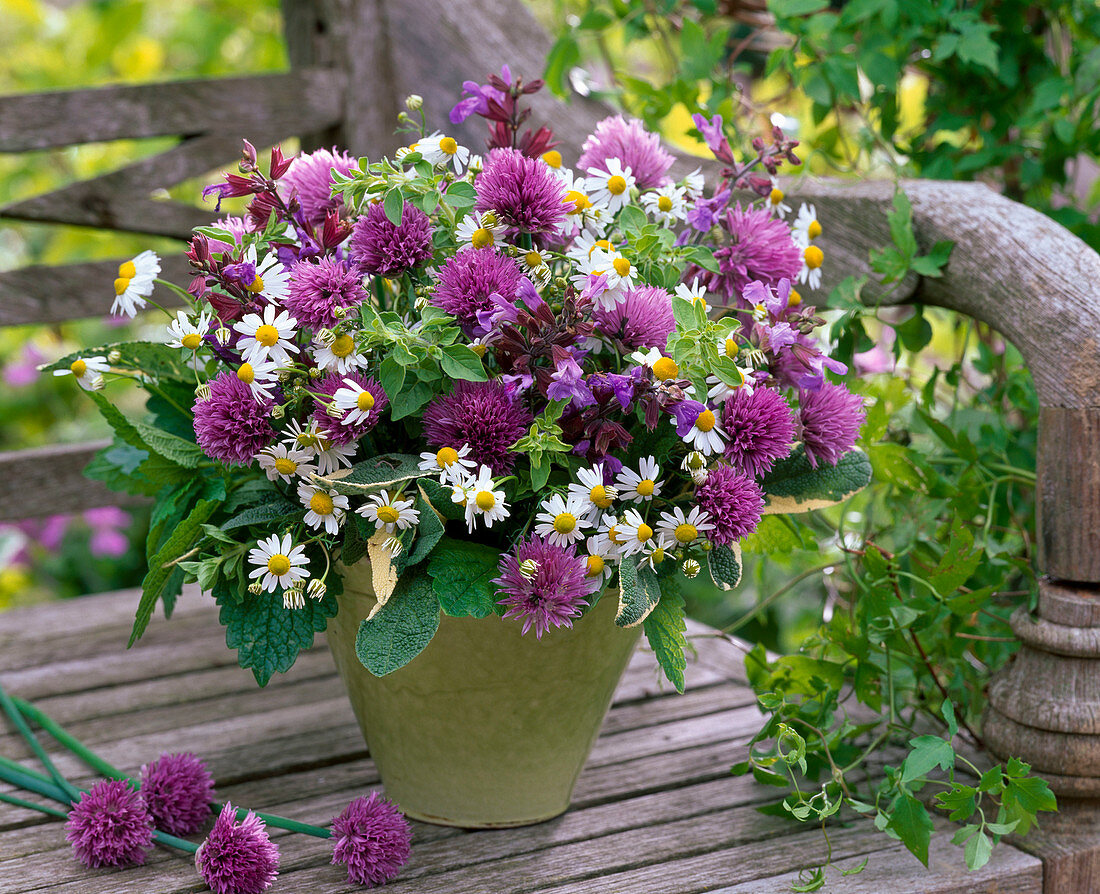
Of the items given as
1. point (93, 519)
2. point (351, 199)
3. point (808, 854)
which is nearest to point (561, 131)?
point (351, 199)

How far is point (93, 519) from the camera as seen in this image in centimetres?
272

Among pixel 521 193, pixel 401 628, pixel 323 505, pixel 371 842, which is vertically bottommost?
pixel 371 842

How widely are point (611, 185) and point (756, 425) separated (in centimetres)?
25

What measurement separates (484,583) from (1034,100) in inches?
38.4

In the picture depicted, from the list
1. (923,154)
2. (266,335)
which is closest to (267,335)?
(266,335)

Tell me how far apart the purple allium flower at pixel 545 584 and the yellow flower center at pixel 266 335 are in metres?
0.24

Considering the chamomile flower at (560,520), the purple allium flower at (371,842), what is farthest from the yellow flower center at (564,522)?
the purple allium flower at (371,842)

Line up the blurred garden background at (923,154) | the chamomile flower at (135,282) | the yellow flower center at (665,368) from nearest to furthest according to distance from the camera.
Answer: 1. the yellow flower center at (665,368)
2. the chamomile flower at (135,282)
3. the blurred garden background at (923,154)

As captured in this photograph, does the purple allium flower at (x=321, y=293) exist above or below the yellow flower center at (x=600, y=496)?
above

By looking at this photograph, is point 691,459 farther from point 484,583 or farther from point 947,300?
point 947,300

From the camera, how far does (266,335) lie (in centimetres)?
74

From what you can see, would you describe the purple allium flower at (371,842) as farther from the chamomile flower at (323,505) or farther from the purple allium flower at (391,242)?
the purple allium flower at (391,242)

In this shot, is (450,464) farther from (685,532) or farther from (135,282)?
(135,282)

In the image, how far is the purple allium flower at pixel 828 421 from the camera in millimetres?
857
